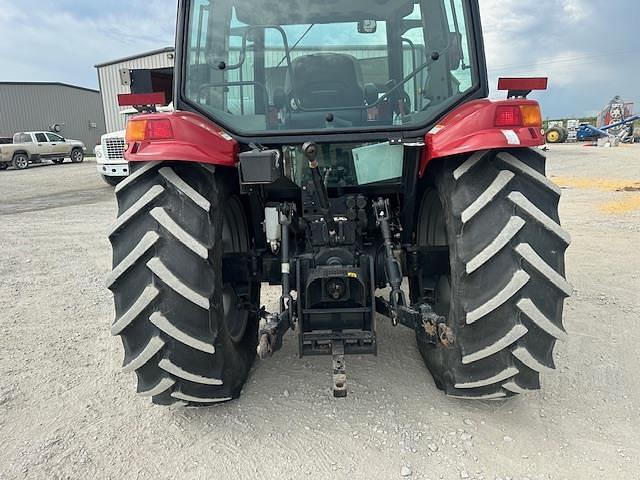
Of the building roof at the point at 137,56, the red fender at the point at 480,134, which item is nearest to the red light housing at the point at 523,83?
the red fender at the point at 480,134

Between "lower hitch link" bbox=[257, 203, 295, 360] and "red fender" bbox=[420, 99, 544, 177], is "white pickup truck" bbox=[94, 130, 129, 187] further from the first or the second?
"red fender" bbox=[420, 99, 544, 177]

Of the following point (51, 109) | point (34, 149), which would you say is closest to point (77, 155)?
point (34, 149)

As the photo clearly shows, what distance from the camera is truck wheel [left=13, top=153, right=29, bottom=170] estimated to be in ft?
77.4

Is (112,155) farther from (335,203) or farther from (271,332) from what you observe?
(271,332)

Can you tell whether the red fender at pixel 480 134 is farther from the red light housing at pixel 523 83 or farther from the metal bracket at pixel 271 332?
the metal bracket at pixel 271 332

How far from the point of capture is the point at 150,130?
2430 mm

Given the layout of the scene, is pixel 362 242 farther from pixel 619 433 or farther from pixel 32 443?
pixel 32 443

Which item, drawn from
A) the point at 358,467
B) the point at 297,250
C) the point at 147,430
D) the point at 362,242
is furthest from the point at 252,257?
the point at 358,467

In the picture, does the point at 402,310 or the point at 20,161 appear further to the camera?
the point at 20,161

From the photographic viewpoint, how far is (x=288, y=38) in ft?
9.43

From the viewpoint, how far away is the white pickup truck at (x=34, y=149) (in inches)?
918

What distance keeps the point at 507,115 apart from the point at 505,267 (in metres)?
0.71

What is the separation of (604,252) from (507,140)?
15.4ft

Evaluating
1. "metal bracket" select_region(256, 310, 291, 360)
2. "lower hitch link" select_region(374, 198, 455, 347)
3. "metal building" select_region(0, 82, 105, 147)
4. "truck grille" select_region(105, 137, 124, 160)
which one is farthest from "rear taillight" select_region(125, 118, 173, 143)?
"metal building" select_region(0, 82, 105, 147)
